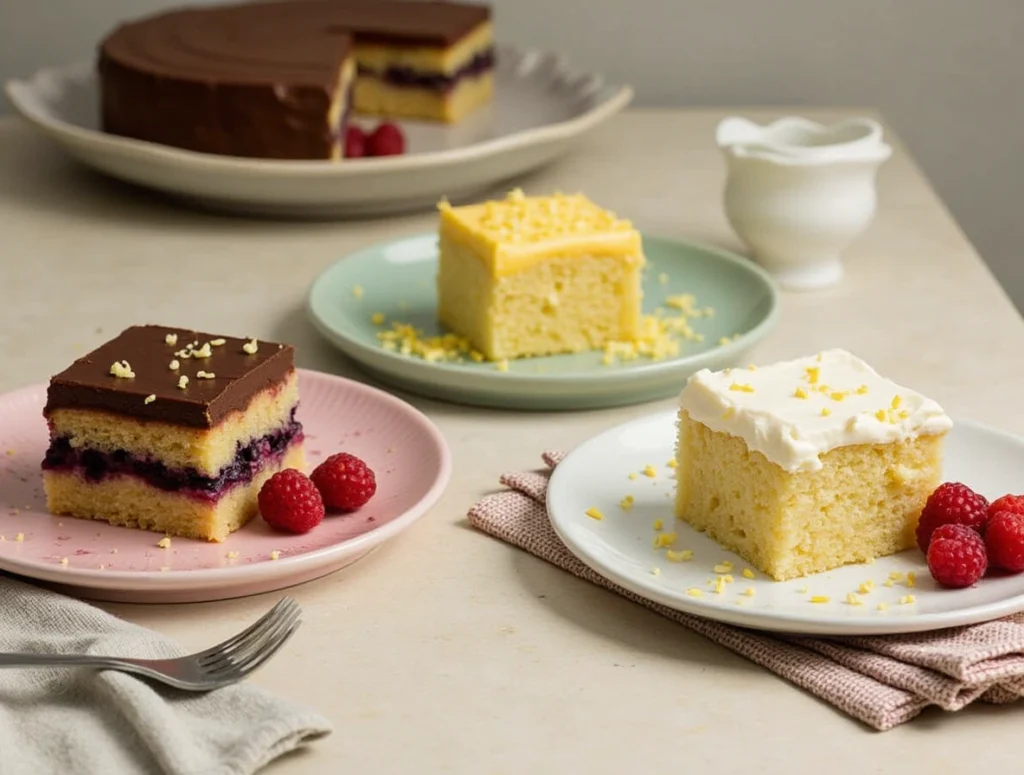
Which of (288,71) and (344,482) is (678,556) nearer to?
(344,482)

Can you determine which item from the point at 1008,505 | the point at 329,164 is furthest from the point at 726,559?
the point at 329,164

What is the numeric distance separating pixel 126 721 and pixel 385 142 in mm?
1615

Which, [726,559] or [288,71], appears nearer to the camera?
[726,559]

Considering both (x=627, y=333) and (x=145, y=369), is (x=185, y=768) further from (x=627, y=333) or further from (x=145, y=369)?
(x=627, y=333)

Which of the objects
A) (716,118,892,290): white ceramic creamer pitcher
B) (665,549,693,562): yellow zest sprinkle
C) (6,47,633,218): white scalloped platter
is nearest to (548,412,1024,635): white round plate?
(665,549,693,562): yellow zest sprinkle

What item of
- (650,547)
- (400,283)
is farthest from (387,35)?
(650,547)

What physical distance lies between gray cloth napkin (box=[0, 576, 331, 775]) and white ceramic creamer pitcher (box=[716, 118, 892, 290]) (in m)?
1.25

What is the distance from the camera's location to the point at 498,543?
1554 millimetres

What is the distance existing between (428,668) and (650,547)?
10.3 inches

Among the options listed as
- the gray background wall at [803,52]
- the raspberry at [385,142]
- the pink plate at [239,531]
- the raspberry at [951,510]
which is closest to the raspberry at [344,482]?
the pink plate at [239,531]

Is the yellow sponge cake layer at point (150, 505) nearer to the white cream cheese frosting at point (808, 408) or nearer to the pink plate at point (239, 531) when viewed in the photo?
the pink plate at point (239, 531)

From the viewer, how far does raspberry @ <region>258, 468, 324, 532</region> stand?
4.88 feet

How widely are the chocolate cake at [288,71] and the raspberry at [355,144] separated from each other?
25mm

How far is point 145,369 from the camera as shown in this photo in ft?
5.04
